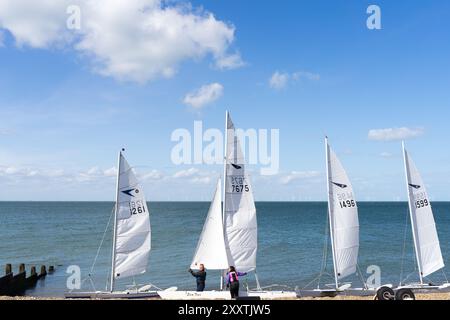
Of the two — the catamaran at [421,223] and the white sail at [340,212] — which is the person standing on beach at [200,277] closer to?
the white sail at [340,212]

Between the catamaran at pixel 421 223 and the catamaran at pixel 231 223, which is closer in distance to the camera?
the catamaran at pixel 231 223

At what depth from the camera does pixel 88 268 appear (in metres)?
44.8

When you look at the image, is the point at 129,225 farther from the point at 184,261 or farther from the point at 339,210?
the point at 184,261

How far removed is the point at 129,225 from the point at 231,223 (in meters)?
5.61

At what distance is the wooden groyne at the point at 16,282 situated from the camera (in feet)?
109

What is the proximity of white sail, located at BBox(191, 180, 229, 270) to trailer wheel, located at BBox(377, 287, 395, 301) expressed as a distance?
7565 millimetres

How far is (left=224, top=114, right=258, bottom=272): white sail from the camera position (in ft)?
74.9

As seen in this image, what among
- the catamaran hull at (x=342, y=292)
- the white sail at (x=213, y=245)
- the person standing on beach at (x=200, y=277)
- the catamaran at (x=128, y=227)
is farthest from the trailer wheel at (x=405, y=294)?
the catamaran at (x=128, y=227)

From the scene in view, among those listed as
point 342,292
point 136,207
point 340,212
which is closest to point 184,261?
point 136,207

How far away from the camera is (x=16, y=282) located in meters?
35.8

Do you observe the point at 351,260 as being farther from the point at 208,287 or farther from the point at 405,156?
the point at 208,287
